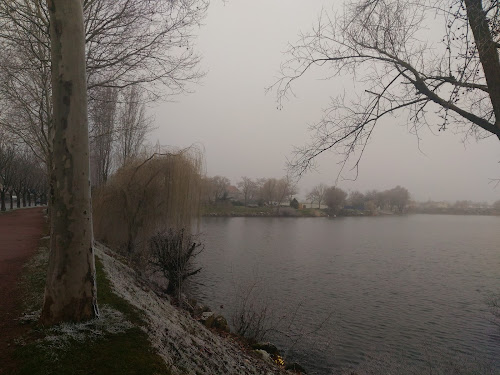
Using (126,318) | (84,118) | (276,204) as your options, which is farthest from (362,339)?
(276,204)

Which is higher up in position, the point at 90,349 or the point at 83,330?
the point at 83,330

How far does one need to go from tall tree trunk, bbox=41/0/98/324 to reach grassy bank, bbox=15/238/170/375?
0.84 feet

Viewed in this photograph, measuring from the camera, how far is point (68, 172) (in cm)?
402

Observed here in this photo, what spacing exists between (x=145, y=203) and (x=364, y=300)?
393 inches

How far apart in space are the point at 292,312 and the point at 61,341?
389 inches

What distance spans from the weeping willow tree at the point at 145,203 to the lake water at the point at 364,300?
3.28 meters

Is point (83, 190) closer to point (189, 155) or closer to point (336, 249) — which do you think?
point (189, 155)

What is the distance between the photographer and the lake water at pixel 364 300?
33.4 feet

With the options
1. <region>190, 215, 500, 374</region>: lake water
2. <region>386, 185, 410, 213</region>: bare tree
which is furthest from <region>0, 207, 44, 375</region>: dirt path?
<region>386, 185, 410, 213</region>: bare tree

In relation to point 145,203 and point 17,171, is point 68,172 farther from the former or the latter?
point 17,171

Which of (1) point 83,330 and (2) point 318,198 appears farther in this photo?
(2) point 318,198

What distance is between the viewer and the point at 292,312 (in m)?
12.8

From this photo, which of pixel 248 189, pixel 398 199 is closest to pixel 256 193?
pixel 248 189

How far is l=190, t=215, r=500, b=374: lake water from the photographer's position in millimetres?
10180
